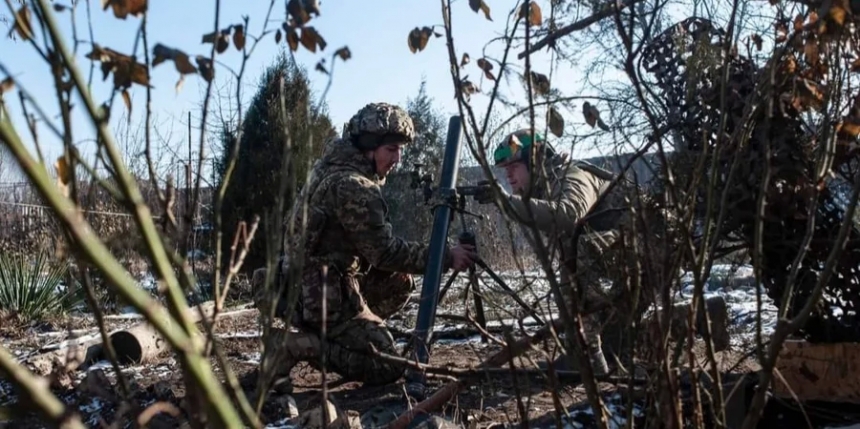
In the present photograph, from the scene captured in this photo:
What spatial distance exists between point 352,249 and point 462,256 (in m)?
0.67

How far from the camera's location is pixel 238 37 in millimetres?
1538

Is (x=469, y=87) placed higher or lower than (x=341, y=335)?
higher

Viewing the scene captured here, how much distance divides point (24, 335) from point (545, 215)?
4.77 metres

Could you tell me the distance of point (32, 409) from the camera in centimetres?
58

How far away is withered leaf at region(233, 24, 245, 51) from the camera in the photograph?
153 cm

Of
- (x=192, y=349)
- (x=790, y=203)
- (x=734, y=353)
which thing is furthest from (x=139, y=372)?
(x=192, y=349)

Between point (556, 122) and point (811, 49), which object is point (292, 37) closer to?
point (556, 122)

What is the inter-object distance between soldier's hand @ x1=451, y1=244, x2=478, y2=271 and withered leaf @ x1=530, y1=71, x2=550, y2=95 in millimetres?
2605

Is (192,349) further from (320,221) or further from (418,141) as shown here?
(418,141)

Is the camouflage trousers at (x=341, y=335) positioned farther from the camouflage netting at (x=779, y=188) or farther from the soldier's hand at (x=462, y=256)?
the camouflage netting at (x=779, y=188)

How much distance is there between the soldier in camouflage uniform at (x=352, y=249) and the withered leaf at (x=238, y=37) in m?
3.02

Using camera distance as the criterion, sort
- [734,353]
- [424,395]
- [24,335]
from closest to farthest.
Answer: [424,395] → [734,353] → [24,335]

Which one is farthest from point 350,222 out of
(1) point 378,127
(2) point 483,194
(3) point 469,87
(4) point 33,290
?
(4) point 33,290

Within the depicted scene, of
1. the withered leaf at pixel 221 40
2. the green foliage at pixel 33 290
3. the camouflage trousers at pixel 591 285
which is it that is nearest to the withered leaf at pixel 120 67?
the withered leaf at pixel 221 40
